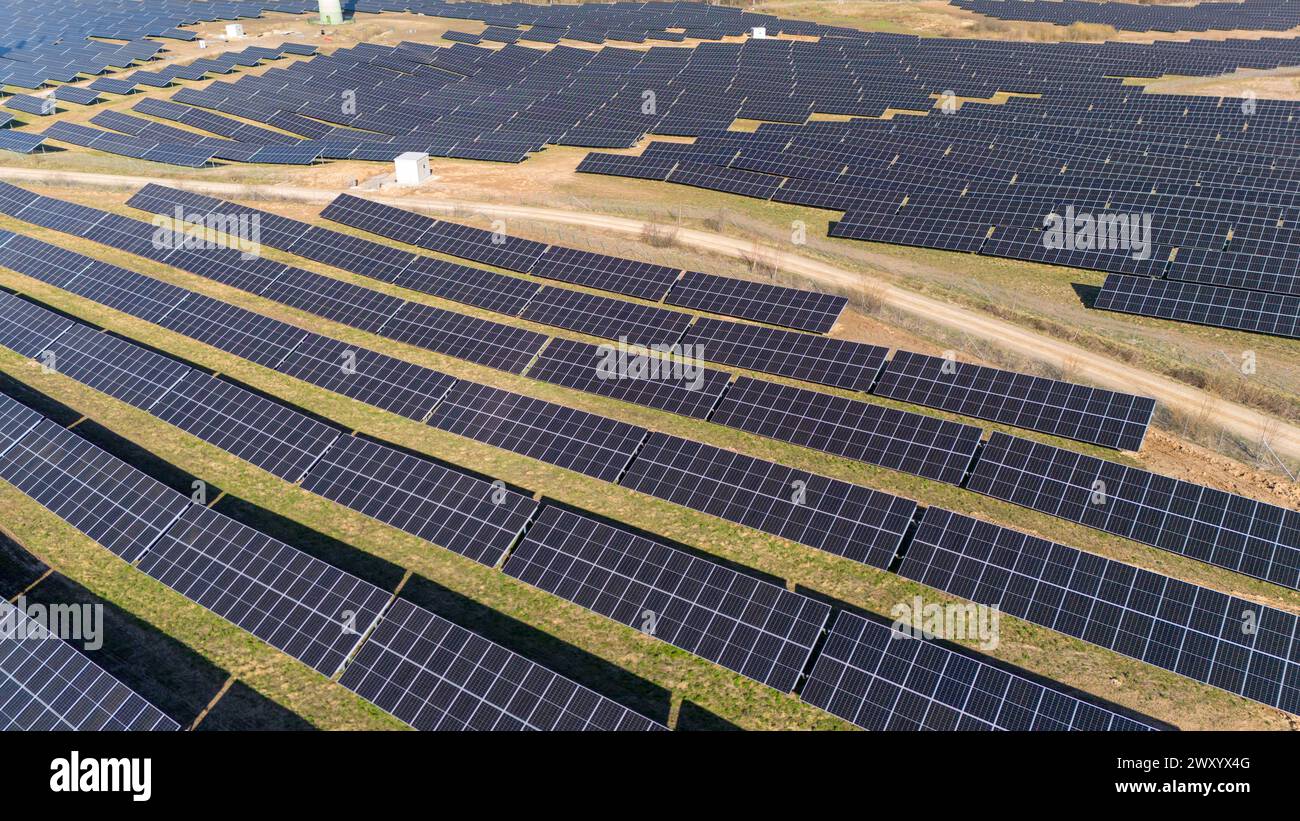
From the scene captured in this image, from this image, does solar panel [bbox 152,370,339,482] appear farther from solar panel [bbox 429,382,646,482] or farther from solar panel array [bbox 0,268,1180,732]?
solar panel [bbox 429,382,646,482]

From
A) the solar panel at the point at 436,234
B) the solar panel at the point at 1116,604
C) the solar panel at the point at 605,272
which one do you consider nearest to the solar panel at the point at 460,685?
the solar panel at the point at 1116,604

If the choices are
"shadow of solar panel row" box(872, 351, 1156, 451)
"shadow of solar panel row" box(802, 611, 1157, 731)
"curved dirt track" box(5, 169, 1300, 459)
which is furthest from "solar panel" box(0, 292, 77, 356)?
"shadow of solar panel row" box(802, 611, 1157, 731)

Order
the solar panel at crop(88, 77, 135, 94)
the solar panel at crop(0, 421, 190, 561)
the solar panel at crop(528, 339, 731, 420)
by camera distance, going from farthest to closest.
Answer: the solar panel at crop(88, 77, 135, 94) < the solar panel at crop(528, 339, 731, 420) < the solar panel at crop(0, 421, 190, 561)

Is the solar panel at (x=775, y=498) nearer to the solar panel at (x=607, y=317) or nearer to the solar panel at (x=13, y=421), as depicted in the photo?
the solar panel at (x=607, y=317)

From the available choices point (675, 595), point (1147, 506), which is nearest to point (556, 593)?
point (675, 595)
